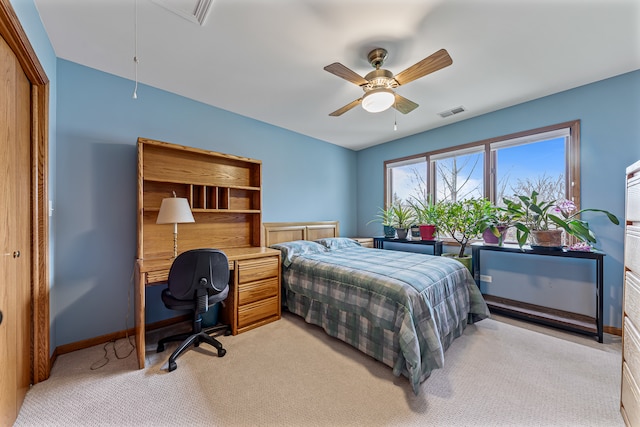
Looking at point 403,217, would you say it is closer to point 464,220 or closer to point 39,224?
point 464,220

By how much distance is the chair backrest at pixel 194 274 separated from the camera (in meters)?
1.91

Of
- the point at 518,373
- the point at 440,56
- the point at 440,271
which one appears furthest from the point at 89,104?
the point at 518,373

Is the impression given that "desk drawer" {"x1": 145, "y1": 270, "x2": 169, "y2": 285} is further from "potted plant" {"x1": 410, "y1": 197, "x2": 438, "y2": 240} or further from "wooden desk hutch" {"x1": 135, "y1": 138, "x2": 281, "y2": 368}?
"potted plant" {"x1": 410, "y1": 197, "x2": 438, "y2": 240}

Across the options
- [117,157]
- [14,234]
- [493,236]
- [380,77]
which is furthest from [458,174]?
[14,234]

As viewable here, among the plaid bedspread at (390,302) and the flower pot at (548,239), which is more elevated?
the flower pot at (548,239)

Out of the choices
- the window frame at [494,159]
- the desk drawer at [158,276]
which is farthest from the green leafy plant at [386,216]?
the desk drawer at [158,276]

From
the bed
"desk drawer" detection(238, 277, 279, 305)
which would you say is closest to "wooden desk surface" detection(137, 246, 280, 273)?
"desk drawer" detection(238, 277, 279, 305)

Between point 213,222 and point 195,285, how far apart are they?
1.16 metres

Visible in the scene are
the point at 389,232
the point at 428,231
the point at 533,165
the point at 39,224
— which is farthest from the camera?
the point at 389,232

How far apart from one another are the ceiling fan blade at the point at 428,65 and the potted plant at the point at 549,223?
1.87 metres

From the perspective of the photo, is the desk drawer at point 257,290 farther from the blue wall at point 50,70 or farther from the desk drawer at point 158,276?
the blue wall at point 50,70

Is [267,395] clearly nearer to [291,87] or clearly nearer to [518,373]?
[518,373]

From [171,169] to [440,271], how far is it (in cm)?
294

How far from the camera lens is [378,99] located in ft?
6.51
